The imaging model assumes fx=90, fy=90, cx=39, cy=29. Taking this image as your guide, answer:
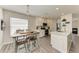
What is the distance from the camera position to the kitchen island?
3381 millimetres

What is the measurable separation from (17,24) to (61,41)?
184 cm

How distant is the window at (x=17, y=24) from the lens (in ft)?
10.6

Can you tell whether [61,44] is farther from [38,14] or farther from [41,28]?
[38,14]

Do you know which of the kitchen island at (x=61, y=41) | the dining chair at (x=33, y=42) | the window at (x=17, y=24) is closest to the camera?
the window at (x=17, y=24)

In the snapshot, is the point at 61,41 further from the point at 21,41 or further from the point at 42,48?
the point at 21,41

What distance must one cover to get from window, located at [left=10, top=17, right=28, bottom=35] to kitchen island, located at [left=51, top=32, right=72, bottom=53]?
1449 millimetres

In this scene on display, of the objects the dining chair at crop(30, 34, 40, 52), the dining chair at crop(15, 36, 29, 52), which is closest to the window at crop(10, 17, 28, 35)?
the dining chair at crop(15, 36, 29, 52)

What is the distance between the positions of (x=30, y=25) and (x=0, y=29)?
114 cm

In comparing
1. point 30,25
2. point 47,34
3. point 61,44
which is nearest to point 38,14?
A: point 30,25

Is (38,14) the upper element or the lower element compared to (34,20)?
upper

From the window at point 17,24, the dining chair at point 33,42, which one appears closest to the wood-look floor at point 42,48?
the dining chair at point 33,42

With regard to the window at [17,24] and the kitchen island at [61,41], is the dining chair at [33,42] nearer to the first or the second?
the window at [17,24]

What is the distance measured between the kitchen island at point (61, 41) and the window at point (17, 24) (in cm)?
145
